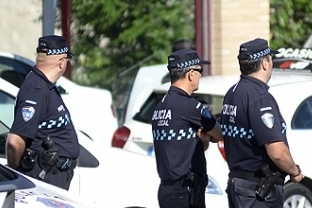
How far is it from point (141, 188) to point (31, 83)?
1.19m

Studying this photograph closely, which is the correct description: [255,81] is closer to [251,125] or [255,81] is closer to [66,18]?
[251,125]

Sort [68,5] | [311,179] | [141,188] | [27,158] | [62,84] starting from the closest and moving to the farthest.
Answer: [27,158] → [141,188] → [311,179] → [62,84] → [68,5]

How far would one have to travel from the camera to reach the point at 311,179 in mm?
7789

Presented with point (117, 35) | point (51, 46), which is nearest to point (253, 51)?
point (51, 46)

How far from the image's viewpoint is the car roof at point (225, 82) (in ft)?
26.0

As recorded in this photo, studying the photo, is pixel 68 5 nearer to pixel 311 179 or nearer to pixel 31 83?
pixel 311 179

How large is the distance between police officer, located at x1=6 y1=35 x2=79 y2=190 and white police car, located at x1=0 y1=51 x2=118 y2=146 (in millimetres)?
3803

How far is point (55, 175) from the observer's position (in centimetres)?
591

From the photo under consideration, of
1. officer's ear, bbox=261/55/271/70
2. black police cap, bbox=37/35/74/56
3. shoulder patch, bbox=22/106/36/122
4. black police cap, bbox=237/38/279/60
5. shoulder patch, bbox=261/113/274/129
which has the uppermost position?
black police cap, bbox=37/35/74/56

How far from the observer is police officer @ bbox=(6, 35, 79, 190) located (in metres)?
5.71

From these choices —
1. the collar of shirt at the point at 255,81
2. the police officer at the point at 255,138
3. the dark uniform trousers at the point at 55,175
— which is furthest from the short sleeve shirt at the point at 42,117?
the collar of shirt at the point at 255,81

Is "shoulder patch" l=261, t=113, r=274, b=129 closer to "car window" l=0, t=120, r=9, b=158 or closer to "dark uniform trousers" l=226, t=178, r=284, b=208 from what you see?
"dark uniform trousers" l=226, t=178, r=284, b=208

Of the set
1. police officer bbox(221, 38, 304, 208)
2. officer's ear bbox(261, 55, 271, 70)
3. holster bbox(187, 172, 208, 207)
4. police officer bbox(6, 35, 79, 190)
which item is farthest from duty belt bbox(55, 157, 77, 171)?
officer's ear bbox(261, 55, 271, 70)

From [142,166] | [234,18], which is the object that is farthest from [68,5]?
[142,166]
